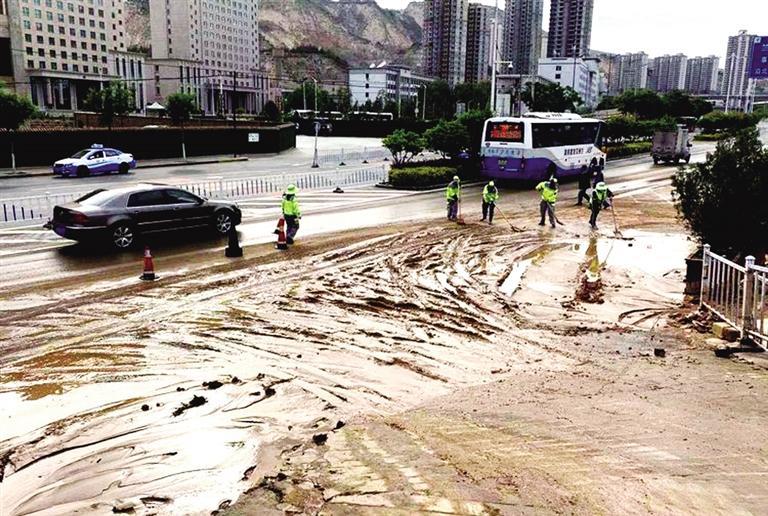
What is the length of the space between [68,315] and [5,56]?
95491 millimetres

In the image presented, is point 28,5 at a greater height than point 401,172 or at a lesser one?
greater

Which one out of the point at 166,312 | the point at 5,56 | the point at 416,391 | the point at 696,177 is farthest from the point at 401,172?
the point at 5,56

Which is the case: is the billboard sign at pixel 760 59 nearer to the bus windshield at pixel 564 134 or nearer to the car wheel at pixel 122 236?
the bus windshield at pixel 564 134

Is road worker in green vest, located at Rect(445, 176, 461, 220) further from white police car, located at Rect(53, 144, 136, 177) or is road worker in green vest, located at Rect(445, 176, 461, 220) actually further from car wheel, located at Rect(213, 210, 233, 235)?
white police car, located at Rect(53, 144, 136, 177)

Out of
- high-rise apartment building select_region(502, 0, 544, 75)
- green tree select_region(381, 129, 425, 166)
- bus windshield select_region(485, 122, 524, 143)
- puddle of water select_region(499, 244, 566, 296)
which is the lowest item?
puddle of water select_region(499, 244, 566, 296)

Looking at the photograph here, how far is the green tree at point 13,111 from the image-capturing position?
34.2 metres

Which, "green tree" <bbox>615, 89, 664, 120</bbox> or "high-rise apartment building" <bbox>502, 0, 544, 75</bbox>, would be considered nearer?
"green tree" <bbox>615, 89, 664, 120</bbox>

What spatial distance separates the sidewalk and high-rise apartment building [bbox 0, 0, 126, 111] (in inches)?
3257

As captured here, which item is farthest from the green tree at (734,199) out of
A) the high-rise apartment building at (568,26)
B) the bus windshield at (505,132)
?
the high-rise apartment building at (568,26)

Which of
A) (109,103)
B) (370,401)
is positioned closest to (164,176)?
(109,103)

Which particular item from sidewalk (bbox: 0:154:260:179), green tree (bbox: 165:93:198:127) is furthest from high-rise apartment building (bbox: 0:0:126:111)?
sidewalk (bbox: 0:154:260:179)

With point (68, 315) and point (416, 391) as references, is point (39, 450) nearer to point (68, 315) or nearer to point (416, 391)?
point (416, 391)

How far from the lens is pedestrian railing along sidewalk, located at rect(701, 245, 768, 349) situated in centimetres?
830

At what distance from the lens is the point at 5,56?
89250 mm
